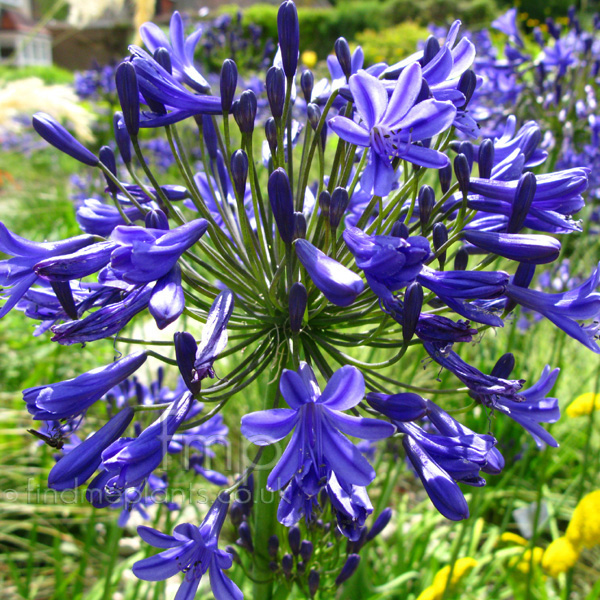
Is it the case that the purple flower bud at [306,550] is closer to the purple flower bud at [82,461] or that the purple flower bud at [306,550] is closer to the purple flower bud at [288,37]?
the purple flower bud at [82,461]

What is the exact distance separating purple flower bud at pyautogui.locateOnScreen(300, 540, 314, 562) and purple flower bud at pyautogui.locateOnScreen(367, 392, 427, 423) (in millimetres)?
851

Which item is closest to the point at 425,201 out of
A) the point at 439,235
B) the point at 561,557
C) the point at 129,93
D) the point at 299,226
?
the point at 439,235

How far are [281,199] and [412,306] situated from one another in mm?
465

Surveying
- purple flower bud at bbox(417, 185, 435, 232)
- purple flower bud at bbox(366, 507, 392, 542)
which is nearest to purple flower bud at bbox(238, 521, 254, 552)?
purple flower bud at bbox(366, 507, 392, 542)

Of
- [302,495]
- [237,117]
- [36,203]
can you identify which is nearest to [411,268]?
[302,495]

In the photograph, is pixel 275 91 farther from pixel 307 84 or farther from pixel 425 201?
pixel 425 201

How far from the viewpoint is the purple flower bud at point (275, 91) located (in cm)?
162

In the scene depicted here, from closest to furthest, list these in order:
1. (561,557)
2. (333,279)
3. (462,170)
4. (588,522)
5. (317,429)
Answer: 1. (333,279)
2. (317,429)
3. (462,170)
4. (588,522)
5. (561,557)

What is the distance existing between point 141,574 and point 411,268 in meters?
1.13

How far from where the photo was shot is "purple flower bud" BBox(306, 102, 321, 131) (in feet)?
5.71

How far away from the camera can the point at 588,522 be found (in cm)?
245

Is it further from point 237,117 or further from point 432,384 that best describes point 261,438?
point 432,384

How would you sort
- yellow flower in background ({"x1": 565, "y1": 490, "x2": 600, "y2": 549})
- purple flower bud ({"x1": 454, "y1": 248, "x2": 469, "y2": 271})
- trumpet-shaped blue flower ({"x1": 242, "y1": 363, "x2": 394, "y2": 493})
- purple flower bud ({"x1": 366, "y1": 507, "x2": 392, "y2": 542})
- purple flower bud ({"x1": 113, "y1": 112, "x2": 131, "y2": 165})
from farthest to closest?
yellow flower in background ({"x1": 565, "y1": 490, "x2": 600, "y2": 549}) < purple flower bud ({"x1": 366, "y1": 507, "x2": 392, "y2": 542}) < purple flower bud ({"x1": 113, "y1": 112, "x2": 131, "y2": 165}) < purple flower bud ({"x1": 454, "y1": 248, "x2": 469, "y2": 271}) < trumpet-shaped blue flower ({"x1": 242, "y1": 363, "x2": 394, "y2": 493})

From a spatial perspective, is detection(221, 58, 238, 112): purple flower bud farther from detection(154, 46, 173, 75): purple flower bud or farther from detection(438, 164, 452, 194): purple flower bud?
detection(438, 164, 452, 194): purple flower bud
